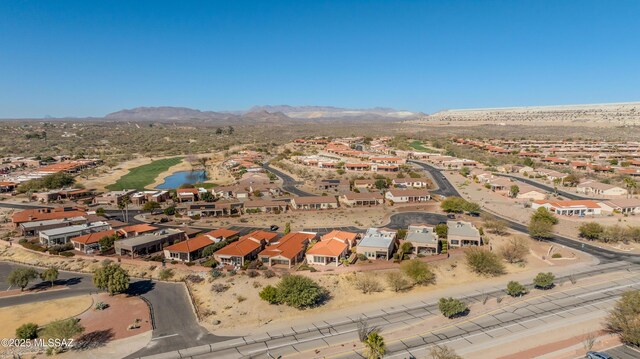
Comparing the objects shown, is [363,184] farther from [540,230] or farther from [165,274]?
[165,274]

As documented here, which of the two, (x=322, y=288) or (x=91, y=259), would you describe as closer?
(x=322, y=288)

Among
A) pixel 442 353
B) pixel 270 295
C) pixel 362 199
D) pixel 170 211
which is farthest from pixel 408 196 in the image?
pixel 442 353

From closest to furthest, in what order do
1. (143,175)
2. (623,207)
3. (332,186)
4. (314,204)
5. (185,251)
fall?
(185,251)
(623,207)
(314,204)
(332,186)
(143,175)

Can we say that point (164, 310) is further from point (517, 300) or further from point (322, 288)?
point (517, 300)

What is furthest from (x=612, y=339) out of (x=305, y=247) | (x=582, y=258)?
(x=305, y=247)

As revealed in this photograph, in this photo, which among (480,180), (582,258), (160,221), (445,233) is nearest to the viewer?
(582,258)

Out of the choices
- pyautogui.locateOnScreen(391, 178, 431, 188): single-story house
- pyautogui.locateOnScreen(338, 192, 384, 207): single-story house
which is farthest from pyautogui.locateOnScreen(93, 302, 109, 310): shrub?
pyautogui.locateOnScreen(391, 178, 431, 188): single-story house

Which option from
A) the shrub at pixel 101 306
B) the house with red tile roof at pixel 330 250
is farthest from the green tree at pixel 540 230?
the shrub at pixel 101 306

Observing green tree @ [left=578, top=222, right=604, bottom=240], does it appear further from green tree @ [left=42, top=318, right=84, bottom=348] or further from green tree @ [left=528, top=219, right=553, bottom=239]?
green tree @ [left=42, top=318, right=84, bottom=348]
